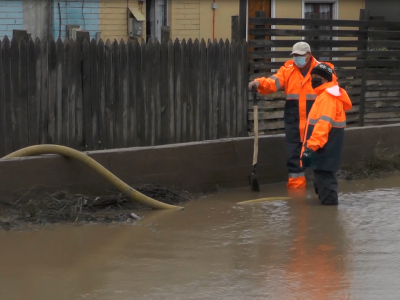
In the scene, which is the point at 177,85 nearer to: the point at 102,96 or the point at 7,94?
the point at 102,96

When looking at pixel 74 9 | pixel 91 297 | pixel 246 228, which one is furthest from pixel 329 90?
pixel 74 9

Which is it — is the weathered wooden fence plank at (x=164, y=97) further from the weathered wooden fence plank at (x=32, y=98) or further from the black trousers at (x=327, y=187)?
the black trousers at (x=327, y=187)

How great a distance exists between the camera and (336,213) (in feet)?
25.1

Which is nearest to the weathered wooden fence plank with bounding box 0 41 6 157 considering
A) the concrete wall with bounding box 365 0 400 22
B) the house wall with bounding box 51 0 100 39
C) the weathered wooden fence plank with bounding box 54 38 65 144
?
the weathered wooden fence plank with bounding box 54 38 65 144

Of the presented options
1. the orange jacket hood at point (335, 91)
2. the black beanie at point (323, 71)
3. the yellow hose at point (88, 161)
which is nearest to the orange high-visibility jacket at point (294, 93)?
the orange jacket hood at point (335, 91)

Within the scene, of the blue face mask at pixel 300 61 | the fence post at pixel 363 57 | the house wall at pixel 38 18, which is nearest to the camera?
the blue face mask at pixel 300 61

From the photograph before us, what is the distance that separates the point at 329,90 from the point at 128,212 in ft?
8.03

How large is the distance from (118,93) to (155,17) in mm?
7687

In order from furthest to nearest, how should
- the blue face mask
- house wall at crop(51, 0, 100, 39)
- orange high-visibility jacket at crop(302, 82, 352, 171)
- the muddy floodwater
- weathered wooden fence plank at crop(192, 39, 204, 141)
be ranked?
house wall at crop(51, 0, 100, 39)
weathered wooden fence plank at crop(192, 39, 204, 141)
the blue face mask
orange high-visibility jacket at crop(302, 82, 352, 171)
the muddy floodwater

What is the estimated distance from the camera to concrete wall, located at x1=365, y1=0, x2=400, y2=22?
738 inches

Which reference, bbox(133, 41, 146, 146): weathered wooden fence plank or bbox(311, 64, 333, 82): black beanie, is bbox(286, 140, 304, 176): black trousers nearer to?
bbox(311, 64, 333, 82): black beanie

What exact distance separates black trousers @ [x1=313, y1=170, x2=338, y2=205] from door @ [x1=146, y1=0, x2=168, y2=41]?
874 cm

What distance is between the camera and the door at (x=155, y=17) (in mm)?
16094

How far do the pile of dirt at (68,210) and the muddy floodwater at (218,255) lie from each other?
0.59 feet
